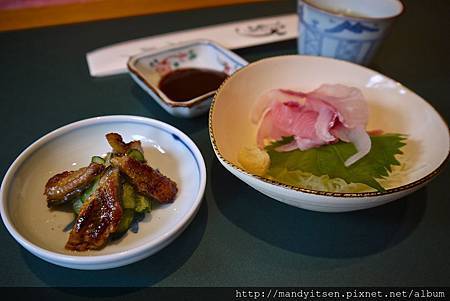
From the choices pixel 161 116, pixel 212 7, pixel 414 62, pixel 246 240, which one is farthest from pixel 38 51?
pixel 414 62

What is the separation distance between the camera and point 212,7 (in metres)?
2.00

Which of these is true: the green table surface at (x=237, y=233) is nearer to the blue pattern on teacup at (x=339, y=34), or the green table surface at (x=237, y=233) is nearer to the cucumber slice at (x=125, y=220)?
the cucumber slice at (x=125, y=220)

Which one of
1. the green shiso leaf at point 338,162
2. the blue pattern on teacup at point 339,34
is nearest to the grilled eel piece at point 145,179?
the green shiso leaf at point 338,162

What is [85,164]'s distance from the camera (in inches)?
43.6

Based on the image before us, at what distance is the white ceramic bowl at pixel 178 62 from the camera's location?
1.34 metres

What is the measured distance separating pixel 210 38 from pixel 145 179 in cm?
94

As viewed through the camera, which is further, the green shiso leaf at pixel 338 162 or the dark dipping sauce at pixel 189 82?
the dark dipping sauce at pixel 189 82

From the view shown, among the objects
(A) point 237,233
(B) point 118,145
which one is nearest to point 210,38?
(B) point 118,145

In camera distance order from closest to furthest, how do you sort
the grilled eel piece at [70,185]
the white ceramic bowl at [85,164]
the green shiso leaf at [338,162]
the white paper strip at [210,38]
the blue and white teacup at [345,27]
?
the white ceramic bowl at [85,164]
the grilled eel piece at [70,185]
the green shiso leaf at [338,162]
the blue and white teacup at [345,27]
the white paper strip at [210,38]

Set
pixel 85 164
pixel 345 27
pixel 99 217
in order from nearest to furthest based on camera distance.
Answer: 1. pixel 99 217
2. pixel 85 164
3. pixel 345 27

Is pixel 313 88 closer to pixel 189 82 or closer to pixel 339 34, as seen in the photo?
pixel 339 34

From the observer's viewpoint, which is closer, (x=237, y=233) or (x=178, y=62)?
(x=237, y=233)

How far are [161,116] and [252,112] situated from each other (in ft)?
1.08

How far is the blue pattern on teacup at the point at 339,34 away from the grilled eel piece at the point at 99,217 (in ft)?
3.04
